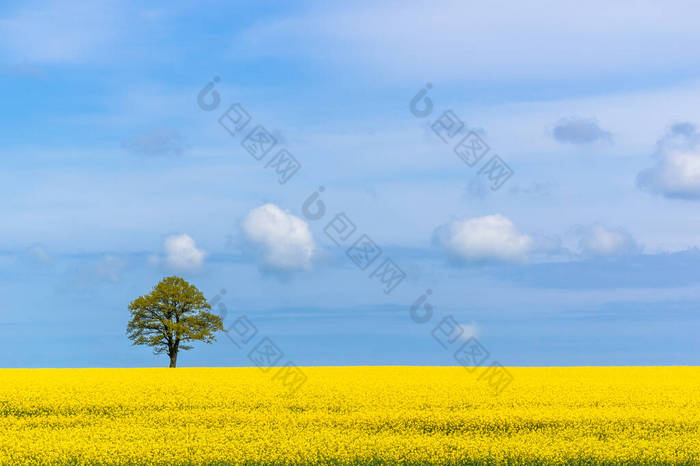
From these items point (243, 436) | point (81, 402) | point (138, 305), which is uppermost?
point (138, 305)

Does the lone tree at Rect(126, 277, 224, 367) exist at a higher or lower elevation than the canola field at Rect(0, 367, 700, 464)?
higher

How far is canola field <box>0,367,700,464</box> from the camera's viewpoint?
16.9 meters

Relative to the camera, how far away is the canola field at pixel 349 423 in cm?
1692

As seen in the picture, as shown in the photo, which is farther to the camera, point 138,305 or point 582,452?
point 138,305

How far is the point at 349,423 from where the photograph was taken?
21141mm

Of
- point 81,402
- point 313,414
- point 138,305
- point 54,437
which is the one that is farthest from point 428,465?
point 138,305

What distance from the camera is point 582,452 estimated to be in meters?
17.3

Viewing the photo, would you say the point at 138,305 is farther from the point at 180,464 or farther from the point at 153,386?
the point at 180,464

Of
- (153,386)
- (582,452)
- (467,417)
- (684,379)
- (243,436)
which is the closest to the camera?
(582,452)

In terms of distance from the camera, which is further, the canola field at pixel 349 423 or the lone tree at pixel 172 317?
the lone tree at pixel 172 317

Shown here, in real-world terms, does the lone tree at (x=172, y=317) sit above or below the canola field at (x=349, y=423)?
above

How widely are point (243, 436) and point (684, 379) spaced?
28399 millimetres

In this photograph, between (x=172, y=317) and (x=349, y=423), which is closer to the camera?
(x=349, y=423)

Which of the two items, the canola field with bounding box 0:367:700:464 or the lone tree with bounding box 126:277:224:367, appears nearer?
the canola field with bounding box 0:367:700:464
